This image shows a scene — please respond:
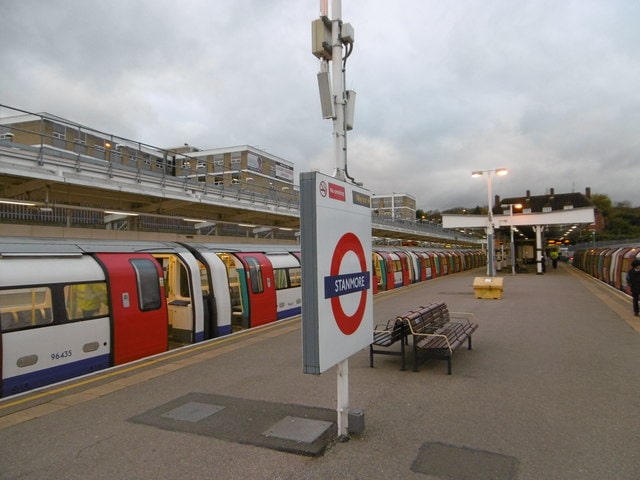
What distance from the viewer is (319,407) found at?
191 inches

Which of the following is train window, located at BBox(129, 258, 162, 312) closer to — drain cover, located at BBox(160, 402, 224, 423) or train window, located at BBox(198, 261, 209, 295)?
train window, located at BBox(198, 261, 209, 295)

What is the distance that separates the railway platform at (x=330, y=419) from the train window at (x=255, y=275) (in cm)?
357

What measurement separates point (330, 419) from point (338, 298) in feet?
4.74

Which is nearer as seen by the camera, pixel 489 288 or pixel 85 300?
pixel 85 300

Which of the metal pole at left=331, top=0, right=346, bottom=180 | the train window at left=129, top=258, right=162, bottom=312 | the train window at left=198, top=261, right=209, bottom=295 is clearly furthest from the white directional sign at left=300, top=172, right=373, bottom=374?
the train window at left=198, top=261, right=209, bottom=295

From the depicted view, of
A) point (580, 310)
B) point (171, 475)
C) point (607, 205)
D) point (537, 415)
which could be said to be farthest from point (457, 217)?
point (607, 205)

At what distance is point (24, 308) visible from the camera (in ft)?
20.1

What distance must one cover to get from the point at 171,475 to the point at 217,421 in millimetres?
1058

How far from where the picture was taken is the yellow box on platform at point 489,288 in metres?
15.5

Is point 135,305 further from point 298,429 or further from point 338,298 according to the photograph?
point 338,298

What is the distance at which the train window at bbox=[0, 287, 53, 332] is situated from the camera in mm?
5879

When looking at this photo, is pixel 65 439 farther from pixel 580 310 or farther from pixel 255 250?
pixel 580 310

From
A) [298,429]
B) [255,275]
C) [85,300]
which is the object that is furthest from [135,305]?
[298,429]

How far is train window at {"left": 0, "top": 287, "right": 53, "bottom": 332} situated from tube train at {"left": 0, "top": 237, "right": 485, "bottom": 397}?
0.04ft
